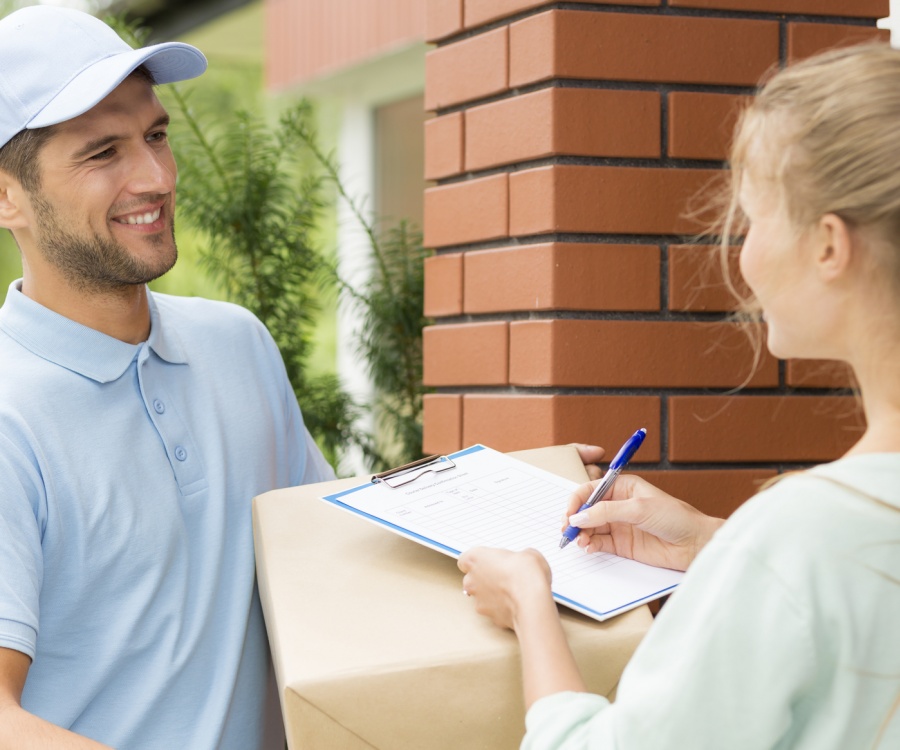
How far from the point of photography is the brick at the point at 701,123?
1.82 meters

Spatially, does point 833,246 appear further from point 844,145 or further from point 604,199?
point 604,199

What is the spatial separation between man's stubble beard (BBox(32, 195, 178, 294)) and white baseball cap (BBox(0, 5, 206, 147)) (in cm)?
14

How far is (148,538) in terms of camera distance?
60.6 inches

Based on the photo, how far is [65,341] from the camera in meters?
1.59

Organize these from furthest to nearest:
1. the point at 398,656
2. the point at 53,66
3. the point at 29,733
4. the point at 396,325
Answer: the point at 396,325
the point at 53,66
the point at 29,733
the point at 398,656

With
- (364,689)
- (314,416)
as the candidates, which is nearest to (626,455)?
(364,689)

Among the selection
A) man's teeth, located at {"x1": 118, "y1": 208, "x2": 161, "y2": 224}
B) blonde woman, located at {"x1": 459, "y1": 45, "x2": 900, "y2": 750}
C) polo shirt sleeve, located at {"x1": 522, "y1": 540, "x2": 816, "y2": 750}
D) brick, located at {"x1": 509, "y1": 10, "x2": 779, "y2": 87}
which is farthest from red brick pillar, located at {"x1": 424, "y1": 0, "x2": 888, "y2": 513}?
polo shirt sleeve, located at {"x1": 522, "y1": 540, "x2": 816, "y2": 750}

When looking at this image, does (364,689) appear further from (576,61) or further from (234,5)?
(234,5)

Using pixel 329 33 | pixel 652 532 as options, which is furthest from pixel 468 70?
pixel 329 33

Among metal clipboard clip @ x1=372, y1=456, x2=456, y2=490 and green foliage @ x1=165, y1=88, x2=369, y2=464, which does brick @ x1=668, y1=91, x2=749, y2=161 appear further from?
green foliage @ x1=165, y1=88, x2=369, y2=464

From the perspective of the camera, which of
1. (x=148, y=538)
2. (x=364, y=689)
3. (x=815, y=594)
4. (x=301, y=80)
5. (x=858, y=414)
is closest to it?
(x=815, y=594)

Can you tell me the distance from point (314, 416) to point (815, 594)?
1.54 metres

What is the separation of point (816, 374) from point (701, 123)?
1.58 ft

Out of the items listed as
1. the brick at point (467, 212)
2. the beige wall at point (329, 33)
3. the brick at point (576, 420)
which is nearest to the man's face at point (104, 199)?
the brick at point (467, 212)
